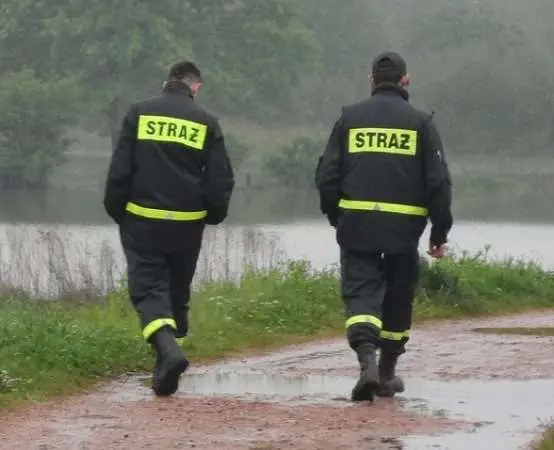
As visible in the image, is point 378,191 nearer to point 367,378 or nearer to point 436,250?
point 436,250

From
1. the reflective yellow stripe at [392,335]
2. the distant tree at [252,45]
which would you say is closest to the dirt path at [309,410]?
the reflective yellow stripe at [392,335]

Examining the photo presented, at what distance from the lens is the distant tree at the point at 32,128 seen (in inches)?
1903

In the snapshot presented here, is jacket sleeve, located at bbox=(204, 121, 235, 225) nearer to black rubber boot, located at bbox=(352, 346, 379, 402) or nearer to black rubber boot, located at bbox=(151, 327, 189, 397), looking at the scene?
black rubber boot, located at bbox=(151, 327, 189, 397)

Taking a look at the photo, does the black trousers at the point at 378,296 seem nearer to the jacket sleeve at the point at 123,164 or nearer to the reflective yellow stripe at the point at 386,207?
the reflective yellow stripe at the point at 386,207

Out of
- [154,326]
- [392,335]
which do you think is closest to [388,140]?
[392,335]

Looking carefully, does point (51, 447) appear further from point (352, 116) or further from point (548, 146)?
point (548, 146)

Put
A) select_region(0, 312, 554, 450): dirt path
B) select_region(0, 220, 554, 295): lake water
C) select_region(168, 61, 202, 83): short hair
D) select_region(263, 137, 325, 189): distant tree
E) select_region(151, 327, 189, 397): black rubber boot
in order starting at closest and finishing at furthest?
select_region(0, 312, 554, 450): dirt path, select_region(151, 327, 189, 397): black rubber boot, select_region(168, 61, 202, 83): short hair, select_region(0, 220, 554, 295): lake water, select_region(263, 137, 325, 189): distant tree

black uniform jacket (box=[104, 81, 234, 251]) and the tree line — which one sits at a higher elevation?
the tree line

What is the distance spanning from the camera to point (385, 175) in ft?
24.4

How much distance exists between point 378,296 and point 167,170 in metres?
1.22

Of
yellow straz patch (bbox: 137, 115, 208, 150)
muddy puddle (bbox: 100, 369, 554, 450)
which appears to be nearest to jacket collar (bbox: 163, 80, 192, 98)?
yellow straz patch (bbox: 137, 115, 208, 150)

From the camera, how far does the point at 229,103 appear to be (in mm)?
53875

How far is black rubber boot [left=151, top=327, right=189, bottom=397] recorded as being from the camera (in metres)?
7.43

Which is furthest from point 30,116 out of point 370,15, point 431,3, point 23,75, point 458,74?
point 431,3
